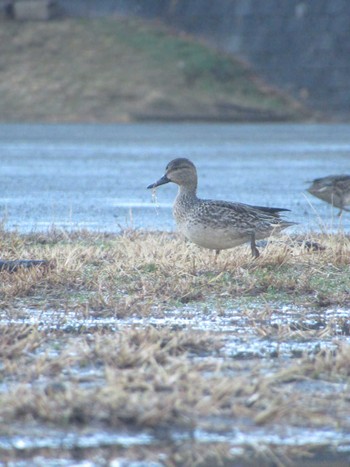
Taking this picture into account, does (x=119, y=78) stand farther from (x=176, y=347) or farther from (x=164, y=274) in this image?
(x=176, y=347)

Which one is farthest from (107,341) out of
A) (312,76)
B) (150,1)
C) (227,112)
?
(150,1)

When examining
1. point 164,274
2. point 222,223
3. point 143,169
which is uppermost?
point 222,223

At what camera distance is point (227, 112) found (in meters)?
38.3

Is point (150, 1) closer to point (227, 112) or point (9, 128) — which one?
point (227, 112)

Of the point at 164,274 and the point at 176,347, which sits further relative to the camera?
the point at 164,274

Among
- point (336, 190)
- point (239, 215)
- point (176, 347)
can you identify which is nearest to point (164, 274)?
point (239, 215)

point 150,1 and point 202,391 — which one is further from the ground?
point 150,1

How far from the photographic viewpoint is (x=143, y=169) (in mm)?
19516

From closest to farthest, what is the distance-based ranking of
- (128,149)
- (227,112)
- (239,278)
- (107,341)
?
(107,341) → (239,278) → (128,149) → (227,112)

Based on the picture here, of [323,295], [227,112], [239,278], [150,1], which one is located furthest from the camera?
[150,1]

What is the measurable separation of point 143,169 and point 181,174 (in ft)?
34.5

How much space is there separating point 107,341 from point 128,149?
19.4m

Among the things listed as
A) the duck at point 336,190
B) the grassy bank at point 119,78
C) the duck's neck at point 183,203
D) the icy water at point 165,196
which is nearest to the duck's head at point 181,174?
the duck's neck at point 183,203

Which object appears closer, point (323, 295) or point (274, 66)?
point (323, 295)
